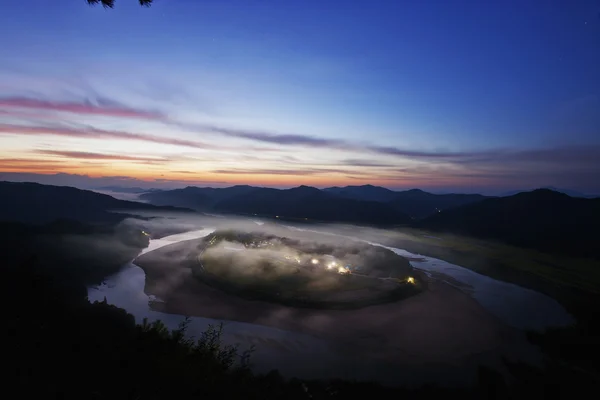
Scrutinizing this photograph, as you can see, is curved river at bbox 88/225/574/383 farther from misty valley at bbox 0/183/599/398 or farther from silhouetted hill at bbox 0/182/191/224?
silhouetted hill at bbox 0/182/191/224

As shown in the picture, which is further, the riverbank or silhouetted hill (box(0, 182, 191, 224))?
silhouetted hill (box(0, 182, 191, 224))

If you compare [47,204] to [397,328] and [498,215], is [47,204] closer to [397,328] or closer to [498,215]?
[397,328]

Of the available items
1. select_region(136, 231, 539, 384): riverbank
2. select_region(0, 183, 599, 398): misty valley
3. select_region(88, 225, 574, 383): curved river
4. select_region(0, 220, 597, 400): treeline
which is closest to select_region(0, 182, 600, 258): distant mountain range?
select_region(0, 183, 599, 398): misty valley

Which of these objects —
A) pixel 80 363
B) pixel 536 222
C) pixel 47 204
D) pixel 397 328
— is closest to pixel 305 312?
pixel 397 328

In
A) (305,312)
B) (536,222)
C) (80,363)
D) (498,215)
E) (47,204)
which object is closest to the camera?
(80,363)

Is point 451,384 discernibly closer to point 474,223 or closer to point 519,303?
point 519,303

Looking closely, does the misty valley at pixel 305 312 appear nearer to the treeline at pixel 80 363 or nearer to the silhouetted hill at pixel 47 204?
the treeline at pixel 80 363

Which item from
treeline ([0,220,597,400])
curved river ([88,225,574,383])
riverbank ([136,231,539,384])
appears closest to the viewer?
treeline ([0,220,597,400])
